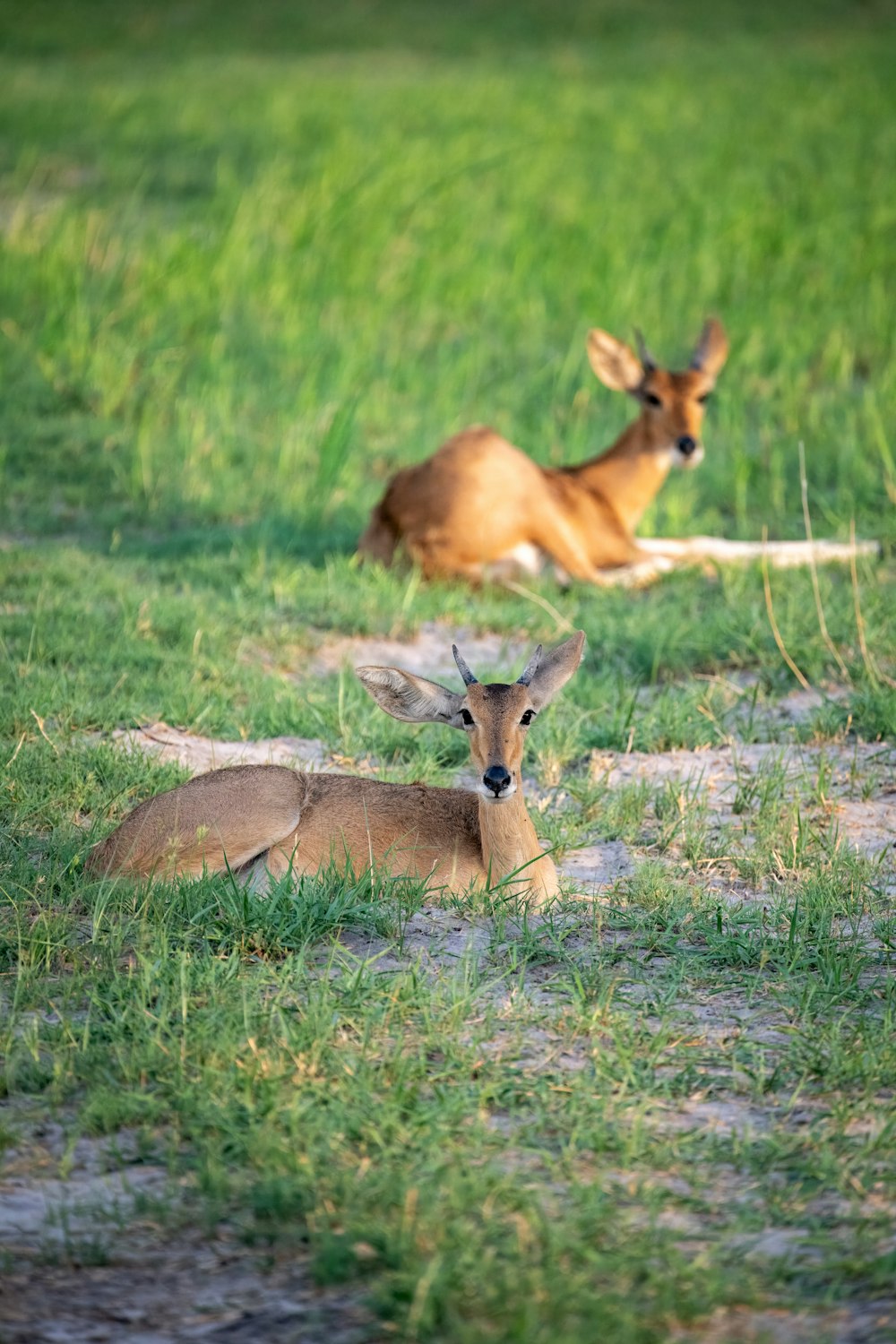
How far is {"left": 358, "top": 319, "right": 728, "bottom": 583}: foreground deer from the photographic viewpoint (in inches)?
324

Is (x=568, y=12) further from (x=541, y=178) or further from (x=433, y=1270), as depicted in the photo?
(x=433, y=1270)

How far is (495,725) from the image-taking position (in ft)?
15.2

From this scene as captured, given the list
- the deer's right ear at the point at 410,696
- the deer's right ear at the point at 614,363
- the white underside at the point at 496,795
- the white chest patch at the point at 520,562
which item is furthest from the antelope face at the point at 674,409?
the white underside at the point at 496,795

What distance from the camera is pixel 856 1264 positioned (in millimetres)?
2904

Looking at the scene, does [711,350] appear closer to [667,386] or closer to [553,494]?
[667,386]

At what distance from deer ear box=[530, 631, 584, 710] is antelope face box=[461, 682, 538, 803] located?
4.0 inches

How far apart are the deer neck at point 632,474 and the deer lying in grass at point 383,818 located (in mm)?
4334

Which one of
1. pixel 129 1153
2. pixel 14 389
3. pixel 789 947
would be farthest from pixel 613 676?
pixel 14 389

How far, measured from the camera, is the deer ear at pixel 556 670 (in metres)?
4.86

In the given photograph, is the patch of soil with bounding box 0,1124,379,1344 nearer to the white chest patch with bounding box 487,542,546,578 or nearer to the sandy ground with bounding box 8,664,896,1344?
the sandy ground with bounding box 8,664,896,1344

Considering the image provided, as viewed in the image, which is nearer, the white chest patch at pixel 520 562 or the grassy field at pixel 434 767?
the grassy field at pixel 434 767

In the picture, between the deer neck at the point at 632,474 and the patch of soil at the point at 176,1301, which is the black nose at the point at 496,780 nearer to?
the patch of soil at the point at 176,1301

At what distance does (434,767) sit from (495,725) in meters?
1.17

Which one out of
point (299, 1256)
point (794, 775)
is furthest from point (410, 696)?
point (299, 1256)
